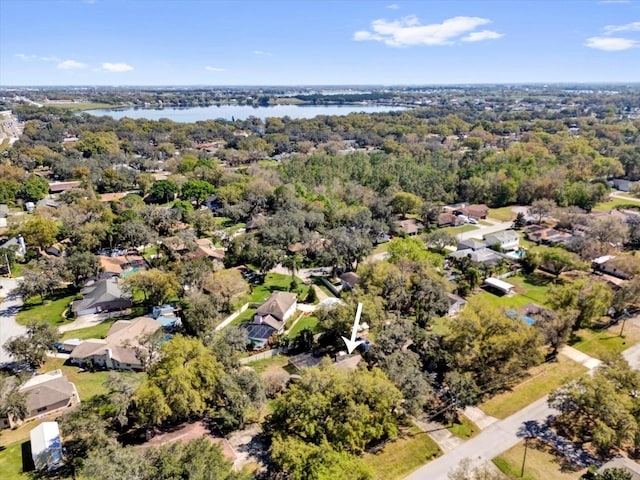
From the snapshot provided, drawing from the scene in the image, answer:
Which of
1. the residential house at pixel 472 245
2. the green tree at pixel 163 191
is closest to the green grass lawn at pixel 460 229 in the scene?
the residential house at pixel 472 245

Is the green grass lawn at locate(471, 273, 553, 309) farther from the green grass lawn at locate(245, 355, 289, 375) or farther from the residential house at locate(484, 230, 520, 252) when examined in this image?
the green grass lawn at locate(245, 355, 289, 375)

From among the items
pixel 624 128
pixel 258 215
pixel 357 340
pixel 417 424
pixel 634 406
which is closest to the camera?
pixel 634 406

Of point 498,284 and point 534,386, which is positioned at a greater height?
point 498,284

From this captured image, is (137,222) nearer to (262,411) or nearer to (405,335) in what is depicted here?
(262,411)

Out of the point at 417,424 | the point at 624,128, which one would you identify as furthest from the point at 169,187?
the point at 624,128

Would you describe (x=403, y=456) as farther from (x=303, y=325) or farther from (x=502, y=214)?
(x=502, y=214)

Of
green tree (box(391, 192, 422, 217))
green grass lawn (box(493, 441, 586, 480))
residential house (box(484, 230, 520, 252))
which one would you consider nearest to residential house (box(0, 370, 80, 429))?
green grass lawn (box(493, 441, 586, 480))

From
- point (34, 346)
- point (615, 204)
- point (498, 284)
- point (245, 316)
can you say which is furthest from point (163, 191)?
point (615, 204)

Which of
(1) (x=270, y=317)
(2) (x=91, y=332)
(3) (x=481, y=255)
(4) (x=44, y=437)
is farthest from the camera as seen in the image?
(3) (x=481, y=255)
